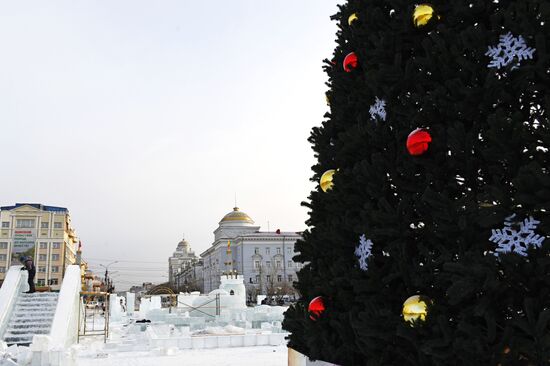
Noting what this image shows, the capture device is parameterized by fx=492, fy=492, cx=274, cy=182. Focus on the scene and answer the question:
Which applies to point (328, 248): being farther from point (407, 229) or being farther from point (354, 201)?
point (407, 229)

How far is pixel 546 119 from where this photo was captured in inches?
98.0

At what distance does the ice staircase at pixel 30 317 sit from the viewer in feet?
47.1

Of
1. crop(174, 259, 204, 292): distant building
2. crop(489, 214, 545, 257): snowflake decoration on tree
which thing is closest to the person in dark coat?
crop(489, 214, 545, 257): snowflake decoration on tree

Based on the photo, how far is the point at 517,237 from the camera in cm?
246

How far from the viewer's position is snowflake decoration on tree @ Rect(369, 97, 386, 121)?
338 cm

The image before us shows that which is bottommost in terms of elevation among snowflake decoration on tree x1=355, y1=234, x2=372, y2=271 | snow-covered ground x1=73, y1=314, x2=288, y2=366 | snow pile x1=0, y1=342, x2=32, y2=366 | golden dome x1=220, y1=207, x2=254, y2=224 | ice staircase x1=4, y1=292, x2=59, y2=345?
snow-covered ground x1=73, y1=314, x2=288, y2=366

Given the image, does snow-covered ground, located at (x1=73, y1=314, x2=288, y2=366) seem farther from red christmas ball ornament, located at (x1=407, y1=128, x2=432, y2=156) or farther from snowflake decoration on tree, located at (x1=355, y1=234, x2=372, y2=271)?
red christmas ball ornament, located at (x1=407, y1=128, x2=432, y2=156)

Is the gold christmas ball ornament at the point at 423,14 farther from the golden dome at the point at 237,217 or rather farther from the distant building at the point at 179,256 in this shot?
the distant building at the point at 179,256

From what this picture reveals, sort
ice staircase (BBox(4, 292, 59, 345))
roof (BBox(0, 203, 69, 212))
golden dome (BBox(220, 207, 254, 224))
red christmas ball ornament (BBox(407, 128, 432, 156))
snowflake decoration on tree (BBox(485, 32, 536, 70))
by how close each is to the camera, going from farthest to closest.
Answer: golden dome (BBox(220, 207, 254, 224)) < roof (BBox(0, 203, 69, 212)) < ice staircase (BBox(4, 292, 59, 345)) < red christmas ball ornament (BBox(407, 128, 432, 156)) < snowflake decoration on tree (BBox(485, 32, 536, 70))

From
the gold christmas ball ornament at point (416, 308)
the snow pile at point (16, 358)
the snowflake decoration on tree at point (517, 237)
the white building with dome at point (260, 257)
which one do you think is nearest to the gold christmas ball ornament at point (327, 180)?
the gold christmas ball ornament at point (416, 308)

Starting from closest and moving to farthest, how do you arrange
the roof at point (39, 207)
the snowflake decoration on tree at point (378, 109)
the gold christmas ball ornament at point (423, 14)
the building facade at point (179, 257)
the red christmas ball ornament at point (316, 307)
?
the gold christmas ball ornament at point (423, 14) → the snowflake decoration on tree at point (378, 109) → the red christmas ball ornament at point (316, 307) → the roof at point (39, 207) → the building facade at point (179, 257)

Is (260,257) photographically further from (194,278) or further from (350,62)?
(350,62)

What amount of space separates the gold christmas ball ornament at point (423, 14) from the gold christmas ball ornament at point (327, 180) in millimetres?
1213

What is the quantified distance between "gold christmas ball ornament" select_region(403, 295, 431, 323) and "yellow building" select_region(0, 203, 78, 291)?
9389 cm
